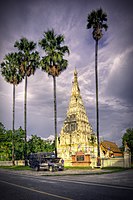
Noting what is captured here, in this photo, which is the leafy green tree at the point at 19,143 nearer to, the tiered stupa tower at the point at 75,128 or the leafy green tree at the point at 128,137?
the leafy green tree at the point at 128,137

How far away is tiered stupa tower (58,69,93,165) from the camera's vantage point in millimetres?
103125

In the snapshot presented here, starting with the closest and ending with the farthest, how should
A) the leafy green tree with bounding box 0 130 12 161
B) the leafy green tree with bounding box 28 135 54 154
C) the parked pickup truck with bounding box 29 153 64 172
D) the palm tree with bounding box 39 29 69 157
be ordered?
the parked pickup truck with bounding box 29 153 64 172
the palm tree with bounding box 39 29 69 157
the leafy green tree with bounding box 0 130 12 161
the leafy green tree with bounding box 28 135 54 154

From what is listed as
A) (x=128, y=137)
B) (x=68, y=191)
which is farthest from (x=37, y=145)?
(x=68, y=191)

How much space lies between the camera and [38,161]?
100 ft

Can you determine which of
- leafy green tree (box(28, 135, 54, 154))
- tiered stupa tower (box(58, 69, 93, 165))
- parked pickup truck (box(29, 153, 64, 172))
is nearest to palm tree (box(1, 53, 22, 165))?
parked pickup truck (box(29, 153, 64, 172))

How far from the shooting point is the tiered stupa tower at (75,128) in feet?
338

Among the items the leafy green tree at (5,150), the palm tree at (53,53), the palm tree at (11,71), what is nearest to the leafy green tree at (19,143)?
the leafy green tree at (5,150)

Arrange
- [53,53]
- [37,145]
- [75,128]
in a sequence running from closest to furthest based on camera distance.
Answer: [53,53] → [37,145] → [75,128]

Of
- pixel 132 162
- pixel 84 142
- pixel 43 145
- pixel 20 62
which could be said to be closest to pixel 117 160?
pixel 132 162

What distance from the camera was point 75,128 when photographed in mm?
107625

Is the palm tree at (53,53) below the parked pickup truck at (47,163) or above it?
above

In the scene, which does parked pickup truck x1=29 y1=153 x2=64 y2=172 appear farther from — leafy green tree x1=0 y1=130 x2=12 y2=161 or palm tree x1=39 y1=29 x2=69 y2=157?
leafy green tree x1=0 y1=130 x2=12 y2=161

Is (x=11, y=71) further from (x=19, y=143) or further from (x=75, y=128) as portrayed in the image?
(x=75, y=128)

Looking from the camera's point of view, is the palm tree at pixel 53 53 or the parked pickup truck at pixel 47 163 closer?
the parked pickup truck at pixel 47 163
